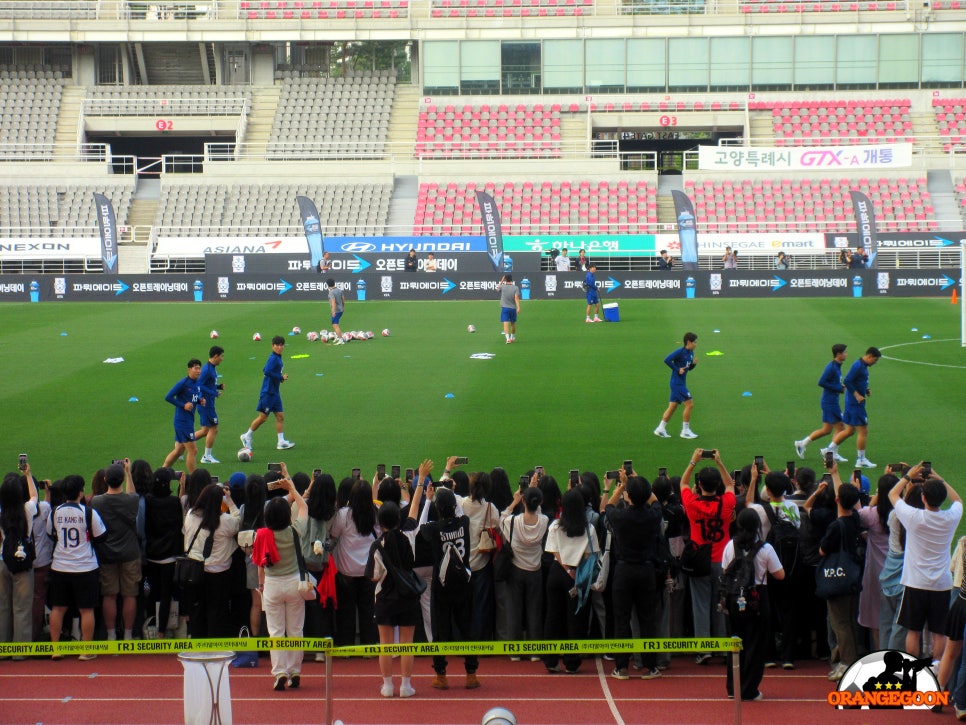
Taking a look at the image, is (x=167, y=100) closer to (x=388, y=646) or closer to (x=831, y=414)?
(x=831, y=414)

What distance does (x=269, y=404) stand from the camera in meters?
17.5

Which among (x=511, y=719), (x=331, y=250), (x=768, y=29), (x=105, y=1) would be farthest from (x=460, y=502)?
(x=105, y=1)

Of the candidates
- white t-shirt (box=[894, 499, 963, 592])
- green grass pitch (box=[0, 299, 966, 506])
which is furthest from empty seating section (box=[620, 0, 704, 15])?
white t-shirt (box=[894, 499, 963, 592])

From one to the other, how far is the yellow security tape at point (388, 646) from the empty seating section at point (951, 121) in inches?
2130

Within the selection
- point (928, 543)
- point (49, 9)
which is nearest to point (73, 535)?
point (928, 543)

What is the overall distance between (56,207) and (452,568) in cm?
5025

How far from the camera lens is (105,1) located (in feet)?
203

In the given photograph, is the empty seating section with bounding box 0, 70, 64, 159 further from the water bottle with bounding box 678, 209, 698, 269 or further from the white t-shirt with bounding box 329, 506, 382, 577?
the white t-shirt with bounding box 329, 506, 382, 577

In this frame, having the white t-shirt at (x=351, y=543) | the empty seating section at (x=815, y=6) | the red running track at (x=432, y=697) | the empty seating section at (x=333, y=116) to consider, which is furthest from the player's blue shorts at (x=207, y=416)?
the empty seating section at (x=815, y=6)

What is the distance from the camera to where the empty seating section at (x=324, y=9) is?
60906 millimetres

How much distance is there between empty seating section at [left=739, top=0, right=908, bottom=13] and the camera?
59.3m

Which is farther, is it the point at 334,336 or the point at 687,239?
Answer: the point at 687,239

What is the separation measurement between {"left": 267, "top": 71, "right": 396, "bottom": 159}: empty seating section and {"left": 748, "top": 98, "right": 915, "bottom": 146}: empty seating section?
19165mm

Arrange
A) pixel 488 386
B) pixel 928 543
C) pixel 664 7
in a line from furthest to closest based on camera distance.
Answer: pixel 664 7 < pixel 488 386 < pixel 928 543
